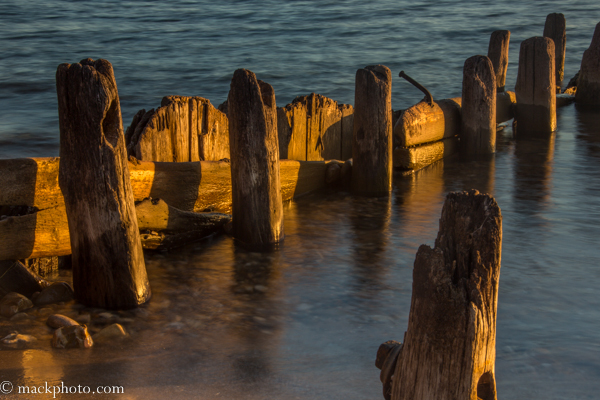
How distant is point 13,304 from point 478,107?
23.8 ft

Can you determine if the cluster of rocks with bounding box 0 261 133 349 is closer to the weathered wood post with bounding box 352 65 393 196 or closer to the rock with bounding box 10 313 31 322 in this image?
the rock with bounding box 10 313 31 322

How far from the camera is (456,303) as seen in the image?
2.21 meters

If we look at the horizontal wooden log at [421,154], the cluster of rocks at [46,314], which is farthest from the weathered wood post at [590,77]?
the cluster of rocks at [46,314]

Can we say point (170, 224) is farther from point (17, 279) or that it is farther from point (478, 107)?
point (478, 107)

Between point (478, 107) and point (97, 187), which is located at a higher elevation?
point (478, 107)

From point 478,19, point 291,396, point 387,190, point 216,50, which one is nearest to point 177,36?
point 216,50

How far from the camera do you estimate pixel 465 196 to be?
2.33 m

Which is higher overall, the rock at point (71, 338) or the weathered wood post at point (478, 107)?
the weathered wood post at point (478, 107)

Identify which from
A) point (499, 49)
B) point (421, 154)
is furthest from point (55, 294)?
point (499, 49)

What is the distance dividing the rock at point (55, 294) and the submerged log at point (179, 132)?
159 cm

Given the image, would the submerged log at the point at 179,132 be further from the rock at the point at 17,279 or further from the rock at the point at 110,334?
the rock at the point at 110,334

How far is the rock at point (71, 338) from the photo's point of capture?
12.9 feet

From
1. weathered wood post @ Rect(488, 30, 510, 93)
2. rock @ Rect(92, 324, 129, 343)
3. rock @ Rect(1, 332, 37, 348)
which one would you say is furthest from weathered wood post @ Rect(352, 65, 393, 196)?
weathered wood post @ Rect(488, 30, 510, 93)

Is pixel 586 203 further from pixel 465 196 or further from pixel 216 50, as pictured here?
pixel 216 50
